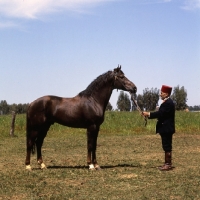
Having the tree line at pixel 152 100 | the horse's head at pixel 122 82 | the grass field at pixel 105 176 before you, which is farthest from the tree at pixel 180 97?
the horse's head at pixel 122 82

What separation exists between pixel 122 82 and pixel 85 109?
1.10m

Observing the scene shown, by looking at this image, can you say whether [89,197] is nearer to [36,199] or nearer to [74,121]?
→ [36,199]

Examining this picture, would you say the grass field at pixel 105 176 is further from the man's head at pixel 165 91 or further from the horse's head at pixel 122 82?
the horse's head at pixel 122 82

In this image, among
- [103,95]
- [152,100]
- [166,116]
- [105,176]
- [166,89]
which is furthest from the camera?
[152,100]

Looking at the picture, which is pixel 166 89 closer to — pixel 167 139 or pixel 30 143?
pixel 167 139

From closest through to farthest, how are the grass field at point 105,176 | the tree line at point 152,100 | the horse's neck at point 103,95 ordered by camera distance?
the grass field at point 105,176 → the horse's neck at point 103,95 → the tree line at point 152,100

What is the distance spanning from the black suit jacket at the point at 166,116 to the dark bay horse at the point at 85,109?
2.88 feet

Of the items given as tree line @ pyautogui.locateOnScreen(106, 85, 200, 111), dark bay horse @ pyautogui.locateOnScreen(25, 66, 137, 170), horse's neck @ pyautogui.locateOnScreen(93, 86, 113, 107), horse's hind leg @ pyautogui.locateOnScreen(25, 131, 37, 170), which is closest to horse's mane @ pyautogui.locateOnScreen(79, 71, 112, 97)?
dark bay horse @ pyautogui.locateOnScreen(25, 66, 137, 170)

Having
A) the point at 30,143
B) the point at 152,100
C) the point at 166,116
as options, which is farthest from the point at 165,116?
the point at 152,100

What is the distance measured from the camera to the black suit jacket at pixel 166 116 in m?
9.74

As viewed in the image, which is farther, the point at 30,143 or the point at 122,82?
the point at 30,143

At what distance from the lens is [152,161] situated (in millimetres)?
12062

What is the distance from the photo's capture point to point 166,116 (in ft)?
32.3

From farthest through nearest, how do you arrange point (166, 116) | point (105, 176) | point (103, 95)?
1. point (103, 95)
2. point (166, 116)
3. point (105, 176)
